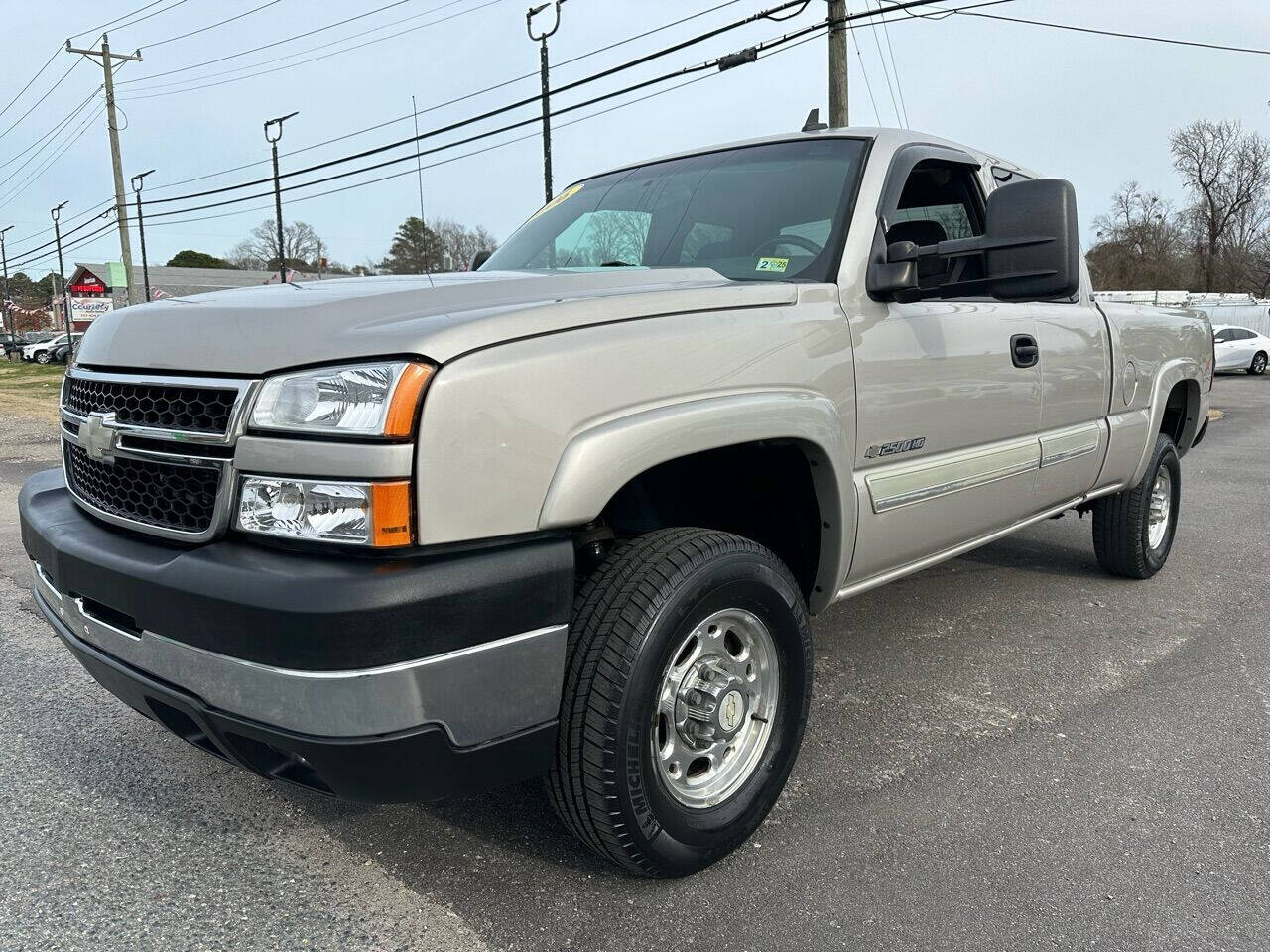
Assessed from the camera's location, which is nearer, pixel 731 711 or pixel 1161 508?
pixel 731 711

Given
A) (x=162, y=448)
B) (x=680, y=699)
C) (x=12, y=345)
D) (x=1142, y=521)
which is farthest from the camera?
(x=12, y=345)

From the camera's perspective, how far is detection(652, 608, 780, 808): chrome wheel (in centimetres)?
232

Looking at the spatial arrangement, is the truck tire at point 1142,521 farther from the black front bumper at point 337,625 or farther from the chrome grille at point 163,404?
the chrome grille at point 163,404

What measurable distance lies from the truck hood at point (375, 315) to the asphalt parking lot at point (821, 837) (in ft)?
4.07

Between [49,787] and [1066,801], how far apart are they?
290 cm

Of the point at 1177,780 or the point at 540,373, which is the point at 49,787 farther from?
the point at 1177,780

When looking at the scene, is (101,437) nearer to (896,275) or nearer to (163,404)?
(163,404)

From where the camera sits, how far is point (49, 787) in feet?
9.15

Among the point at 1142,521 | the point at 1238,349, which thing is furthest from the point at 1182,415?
the point at 1238,349

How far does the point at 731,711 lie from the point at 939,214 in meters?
2.10

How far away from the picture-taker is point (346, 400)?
5.92 feet

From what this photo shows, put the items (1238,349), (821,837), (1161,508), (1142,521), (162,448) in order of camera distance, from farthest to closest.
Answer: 1. (1238,349)
2. (1161,508)
3. (1142,521)
4. (821,837)
5. (162,448)

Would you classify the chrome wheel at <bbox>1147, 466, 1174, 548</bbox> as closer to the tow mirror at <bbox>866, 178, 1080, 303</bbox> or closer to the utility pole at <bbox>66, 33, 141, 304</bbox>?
the tow mirror at <bbox>866, 178, 1080, 303</bbox>

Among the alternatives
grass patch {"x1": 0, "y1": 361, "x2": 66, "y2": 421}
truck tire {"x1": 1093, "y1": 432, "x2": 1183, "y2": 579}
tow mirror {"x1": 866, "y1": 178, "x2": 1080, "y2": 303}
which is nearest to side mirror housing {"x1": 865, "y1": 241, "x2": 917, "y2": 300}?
tow mirror {"x1": 866, "y1": 178, "x2": 1080, "y2": 303}
